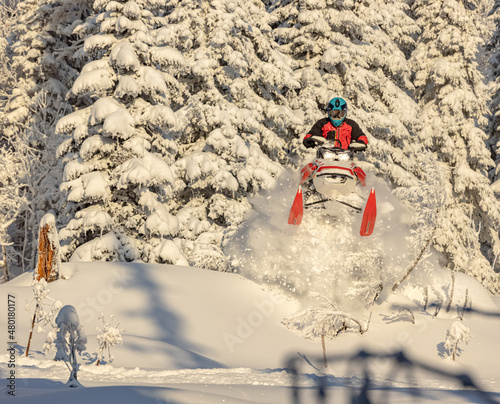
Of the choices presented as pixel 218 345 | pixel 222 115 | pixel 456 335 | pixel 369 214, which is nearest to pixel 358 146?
pixel 369 214

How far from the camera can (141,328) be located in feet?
35.0

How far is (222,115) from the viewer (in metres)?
17.3

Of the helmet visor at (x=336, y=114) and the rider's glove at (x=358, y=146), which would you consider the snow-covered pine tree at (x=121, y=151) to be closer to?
the helmet visor at (x=336, y=114)

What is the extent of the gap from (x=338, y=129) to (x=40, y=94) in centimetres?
1732

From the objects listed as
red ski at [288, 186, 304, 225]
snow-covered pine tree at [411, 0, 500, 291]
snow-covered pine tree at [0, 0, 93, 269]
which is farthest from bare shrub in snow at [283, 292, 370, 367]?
snow-covered pine tree at [0, 0, 93, 269]

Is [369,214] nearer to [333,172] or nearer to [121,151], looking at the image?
A: [333,172]

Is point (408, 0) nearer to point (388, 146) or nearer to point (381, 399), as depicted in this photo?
point (388, 146)

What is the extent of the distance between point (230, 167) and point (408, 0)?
46.4ft

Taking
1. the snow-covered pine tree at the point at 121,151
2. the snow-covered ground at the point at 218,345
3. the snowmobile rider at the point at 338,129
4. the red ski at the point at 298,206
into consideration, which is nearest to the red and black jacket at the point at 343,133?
the snowmobile rider at the point at 338,129

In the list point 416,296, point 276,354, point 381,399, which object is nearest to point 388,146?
point 416,296

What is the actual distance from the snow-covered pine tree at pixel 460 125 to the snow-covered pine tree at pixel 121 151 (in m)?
11.3

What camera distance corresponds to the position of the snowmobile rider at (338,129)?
10.6m

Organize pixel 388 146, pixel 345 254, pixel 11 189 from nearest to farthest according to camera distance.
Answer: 1. pixel 345 254
2. pixel 388 146
3. pixel 11 189

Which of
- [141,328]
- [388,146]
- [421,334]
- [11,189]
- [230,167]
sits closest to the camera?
[141,328]
